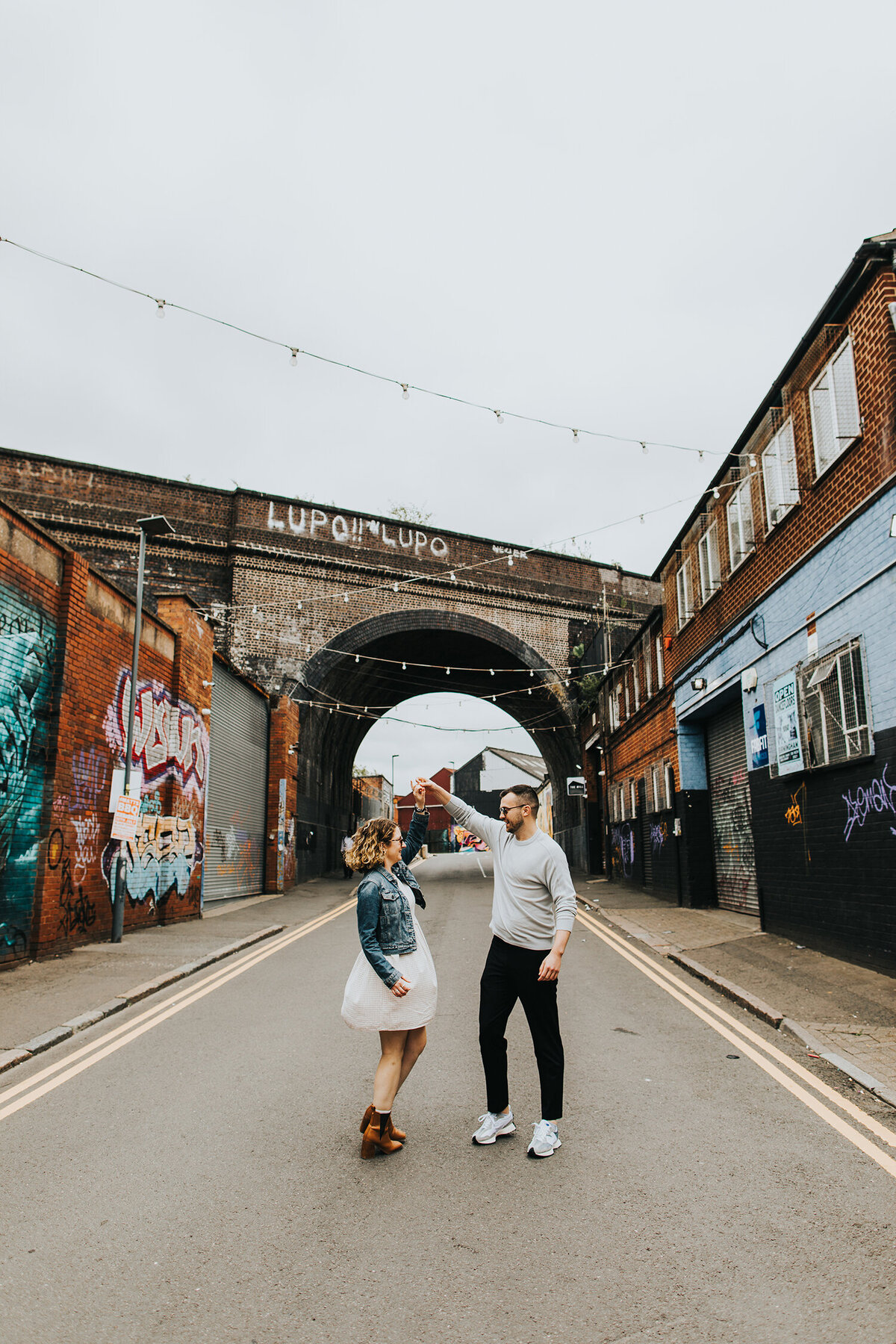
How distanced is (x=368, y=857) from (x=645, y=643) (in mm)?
17384

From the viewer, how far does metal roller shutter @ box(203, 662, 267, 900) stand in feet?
63.6

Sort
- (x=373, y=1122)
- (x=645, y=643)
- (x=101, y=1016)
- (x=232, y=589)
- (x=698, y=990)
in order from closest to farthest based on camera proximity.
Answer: (x=373, y=1122), (x=101, y=1016), (x=698, y=990), (x=645, y=643), (x=232, y=589)

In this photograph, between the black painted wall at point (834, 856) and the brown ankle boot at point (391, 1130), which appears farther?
the black painted wall at point (834, 856)

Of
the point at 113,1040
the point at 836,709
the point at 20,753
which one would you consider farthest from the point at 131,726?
the point at 836,709

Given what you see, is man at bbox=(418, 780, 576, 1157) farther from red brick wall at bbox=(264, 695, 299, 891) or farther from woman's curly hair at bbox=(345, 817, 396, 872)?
A: red brick wall at bbox=(264, 695, 299, 891)

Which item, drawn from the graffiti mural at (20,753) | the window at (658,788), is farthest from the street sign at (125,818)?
the window at (658,788)

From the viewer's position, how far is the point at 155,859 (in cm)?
1468

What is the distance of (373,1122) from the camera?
4.32 metres

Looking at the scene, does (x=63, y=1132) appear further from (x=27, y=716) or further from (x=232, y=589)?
(x=232, y=589)

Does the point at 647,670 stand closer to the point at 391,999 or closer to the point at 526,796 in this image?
the point at 526,796

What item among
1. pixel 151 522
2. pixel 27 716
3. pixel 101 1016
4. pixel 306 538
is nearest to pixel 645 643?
pixel 306 538

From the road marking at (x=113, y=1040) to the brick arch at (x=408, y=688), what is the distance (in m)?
15.8

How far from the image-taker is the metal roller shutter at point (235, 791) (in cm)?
1938

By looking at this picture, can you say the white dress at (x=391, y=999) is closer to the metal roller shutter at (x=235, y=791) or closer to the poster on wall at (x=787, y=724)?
the poster on wall at (x=787, y=724)
